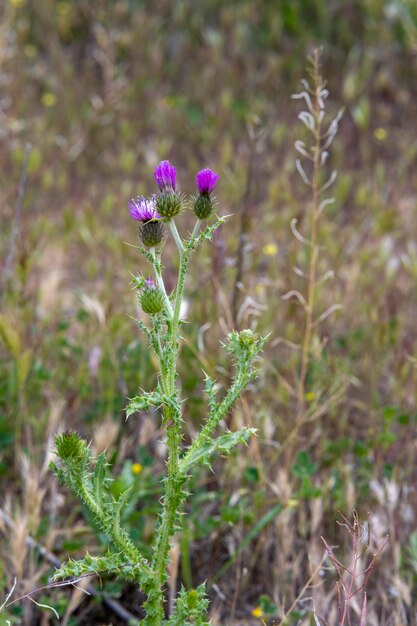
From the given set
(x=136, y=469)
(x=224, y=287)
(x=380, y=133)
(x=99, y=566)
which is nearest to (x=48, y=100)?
(x=380, y=133)

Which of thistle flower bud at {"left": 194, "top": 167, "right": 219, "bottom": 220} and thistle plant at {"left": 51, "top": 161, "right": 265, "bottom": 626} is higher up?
thistle flower bud at {"left": 194, "top": 167, "right": 219, "bottom": 220}

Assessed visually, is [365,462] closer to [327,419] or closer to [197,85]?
[327,419]

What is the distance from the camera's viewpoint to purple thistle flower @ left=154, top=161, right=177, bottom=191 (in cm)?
132

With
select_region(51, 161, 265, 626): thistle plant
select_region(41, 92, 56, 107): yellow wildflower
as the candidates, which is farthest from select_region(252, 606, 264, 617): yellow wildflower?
select_region(41, 92, 56, 107): yellow wildflower

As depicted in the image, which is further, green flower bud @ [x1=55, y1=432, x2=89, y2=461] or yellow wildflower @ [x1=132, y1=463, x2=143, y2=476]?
yellow wildflower @ [x1=132, y1=463, x2=143, y2=476]

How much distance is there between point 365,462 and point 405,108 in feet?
12.5

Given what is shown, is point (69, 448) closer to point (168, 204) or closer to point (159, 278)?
point (159, 278)

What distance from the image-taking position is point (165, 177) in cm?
133

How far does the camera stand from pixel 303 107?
5520 mm

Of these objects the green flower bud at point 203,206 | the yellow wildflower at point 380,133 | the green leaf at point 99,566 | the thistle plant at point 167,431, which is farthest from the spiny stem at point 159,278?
the yellow wildflower at point 380,133

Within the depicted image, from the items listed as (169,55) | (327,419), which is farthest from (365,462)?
(169,55)

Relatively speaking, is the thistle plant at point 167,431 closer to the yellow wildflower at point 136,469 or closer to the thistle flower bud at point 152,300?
the thistle flower bud at point 152,300

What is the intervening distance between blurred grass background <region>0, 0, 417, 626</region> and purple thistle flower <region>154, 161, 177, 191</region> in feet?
1.10

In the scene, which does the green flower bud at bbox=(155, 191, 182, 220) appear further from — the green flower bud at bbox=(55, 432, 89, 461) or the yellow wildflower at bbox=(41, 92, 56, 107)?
the yellow wildflower at bbox=(41, 92, 56, 107)
